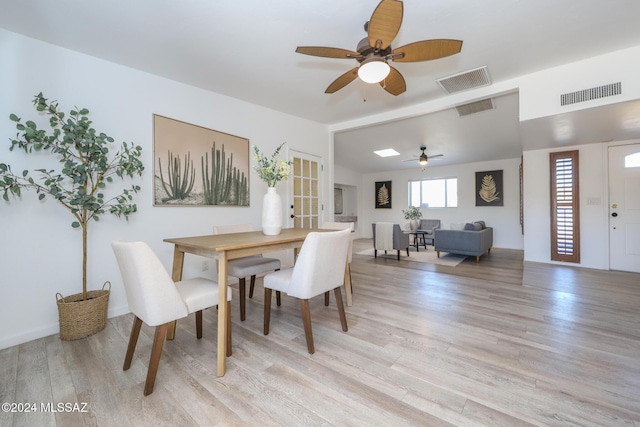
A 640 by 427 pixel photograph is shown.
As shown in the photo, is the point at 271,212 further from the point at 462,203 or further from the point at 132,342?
the point at 462,203

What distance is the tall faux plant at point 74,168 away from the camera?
6.64 feet

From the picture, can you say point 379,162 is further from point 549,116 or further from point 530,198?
point 549,116

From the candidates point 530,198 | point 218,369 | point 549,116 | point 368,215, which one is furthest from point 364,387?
point 368,215

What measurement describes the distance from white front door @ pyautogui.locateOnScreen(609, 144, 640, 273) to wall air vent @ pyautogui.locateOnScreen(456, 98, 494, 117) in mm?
2210

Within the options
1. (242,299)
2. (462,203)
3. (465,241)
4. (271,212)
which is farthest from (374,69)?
(462,203)

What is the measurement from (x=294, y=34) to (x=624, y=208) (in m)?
5.63

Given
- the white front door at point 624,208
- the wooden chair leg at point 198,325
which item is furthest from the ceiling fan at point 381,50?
the white front door at point 624,208

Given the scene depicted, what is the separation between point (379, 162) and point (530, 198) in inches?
151

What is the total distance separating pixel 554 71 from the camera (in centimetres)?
282

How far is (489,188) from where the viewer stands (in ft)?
23.2

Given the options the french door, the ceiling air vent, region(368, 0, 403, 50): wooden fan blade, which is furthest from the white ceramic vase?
the ceiling air vent

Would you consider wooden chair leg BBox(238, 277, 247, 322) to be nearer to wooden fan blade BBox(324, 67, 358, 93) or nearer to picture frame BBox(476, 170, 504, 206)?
wooden fan blade BBox(324, 67, 358, 93)

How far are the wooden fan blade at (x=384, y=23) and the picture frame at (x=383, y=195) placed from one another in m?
7.26

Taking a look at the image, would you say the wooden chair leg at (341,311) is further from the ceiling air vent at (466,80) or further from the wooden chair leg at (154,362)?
the ceiling air vent at (466,80)
